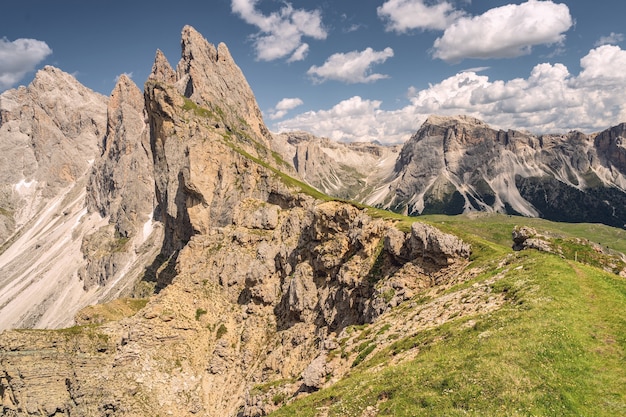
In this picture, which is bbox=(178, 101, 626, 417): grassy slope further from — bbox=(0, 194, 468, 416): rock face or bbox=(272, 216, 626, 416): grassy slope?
bbox=(0, 194, 468, 416): rock face

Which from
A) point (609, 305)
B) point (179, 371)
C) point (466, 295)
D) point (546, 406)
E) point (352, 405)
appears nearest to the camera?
point (546, 406)

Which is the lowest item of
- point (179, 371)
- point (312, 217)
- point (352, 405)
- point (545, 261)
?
point (179, 371)

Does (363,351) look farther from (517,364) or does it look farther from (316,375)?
(517,364)

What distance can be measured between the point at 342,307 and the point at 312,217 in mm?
25562

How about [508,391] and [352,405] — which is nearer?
[508,391]

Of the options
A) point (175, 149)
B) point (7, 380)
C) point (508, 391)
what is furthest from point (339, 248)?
point (175, 149)

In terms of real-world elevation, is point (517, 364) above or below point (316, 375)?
above

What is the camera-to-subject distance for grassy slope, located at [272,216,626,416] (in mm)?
19703

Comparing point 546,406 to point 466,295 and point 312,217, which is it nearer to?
point 466,295

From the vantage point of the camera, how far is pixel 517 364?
22.0 m

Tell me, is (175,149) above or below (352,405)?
above

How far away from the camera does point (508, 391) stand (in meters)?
20.1

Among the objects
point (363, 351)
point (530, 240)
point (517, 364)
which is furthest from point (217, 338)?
point (517, 364)

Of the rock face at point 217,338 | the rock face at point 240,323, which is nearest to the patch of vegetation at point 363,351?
the rock face at point 240,323
